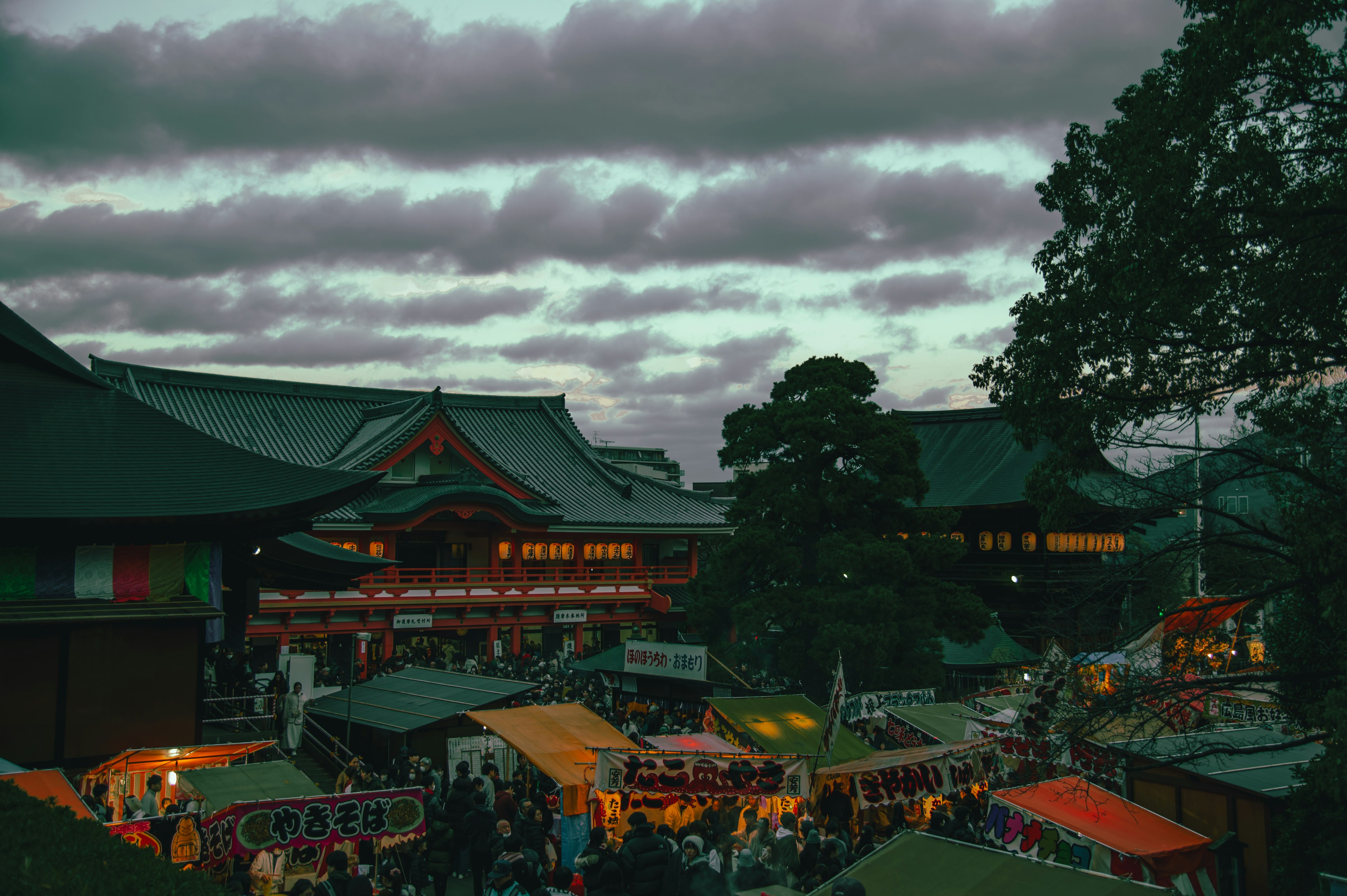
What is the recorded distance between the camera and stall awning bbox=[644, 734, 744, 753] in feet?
45.9

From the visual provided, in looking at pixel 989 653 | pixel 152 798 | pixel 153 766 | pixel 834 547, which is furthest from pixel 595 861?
pixel 989 653

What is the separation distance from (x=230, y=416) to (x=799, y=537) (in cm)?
2381

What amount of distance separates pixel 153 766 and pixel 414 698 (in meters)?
4.94

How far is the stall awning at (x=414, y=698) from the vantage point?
16.1m

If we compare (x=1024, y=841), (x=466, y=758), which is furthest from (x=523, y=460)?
(x=1024, y=841)

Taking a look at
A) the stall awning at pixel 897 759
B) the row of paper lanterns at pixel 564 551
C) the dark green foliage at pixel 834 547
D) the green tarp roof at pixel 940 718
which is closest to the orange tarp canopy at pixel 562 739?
the stall awning at pixel 897 759

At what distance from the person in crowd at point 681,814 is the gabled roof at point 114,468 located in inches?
255

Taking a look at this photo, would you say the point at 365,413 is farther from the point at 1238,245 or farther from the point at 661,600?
the point at 1238,245

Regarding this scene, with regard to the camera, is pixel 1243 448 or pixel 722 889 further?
pixel 1243 448

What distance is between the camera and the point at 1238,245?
30.3ft

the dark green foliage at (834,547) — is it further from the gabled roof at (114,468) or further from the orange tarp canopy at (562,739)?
the gabled roof at (114,468)

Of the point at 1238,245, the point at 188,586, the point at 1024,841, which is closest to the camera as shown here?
the point at 1238,245

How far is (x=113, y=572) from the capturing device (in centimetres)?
1323

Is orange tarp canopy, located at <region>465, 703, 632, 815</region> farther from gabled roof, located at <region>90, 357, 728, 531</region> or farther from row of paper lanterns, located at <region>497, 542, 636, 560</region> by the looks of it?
row of paper lanterns, located at <region>497, 542, 636, 560</region>
